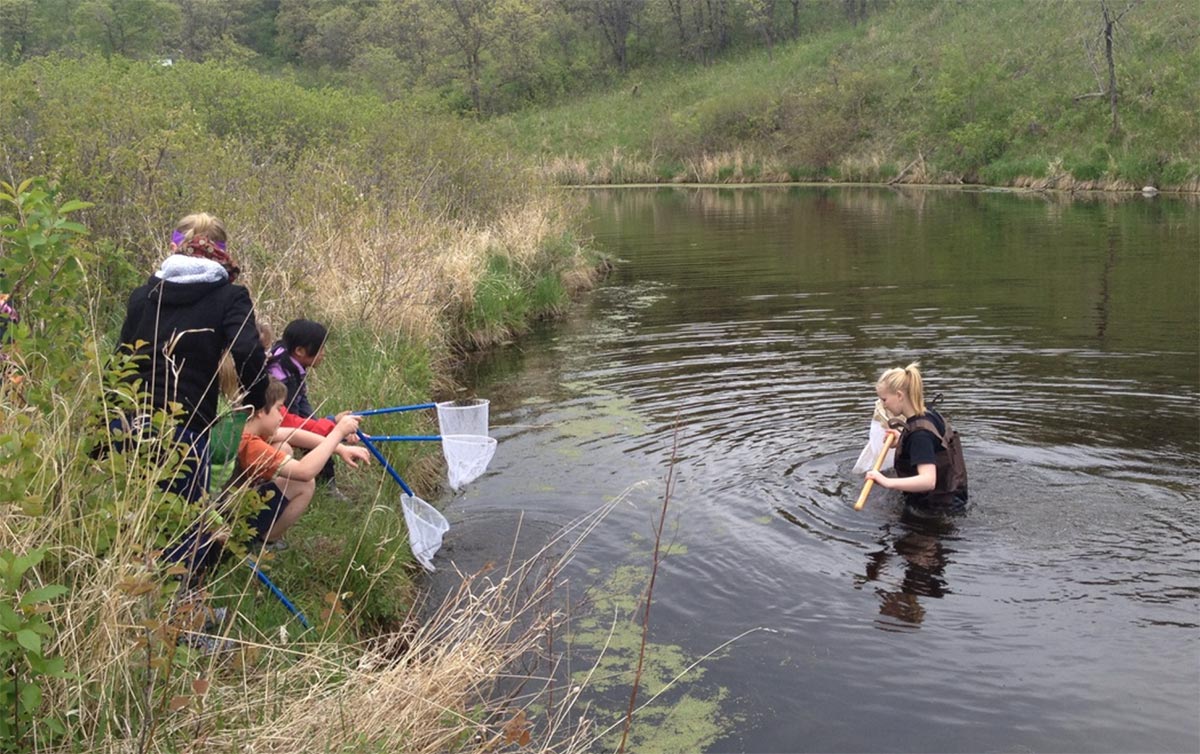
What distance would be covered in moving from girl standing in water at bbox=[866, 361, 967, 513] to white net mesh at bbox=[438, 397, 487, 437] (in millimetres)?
2747

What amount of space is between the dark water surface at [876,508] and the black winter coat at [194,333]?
2059 mm

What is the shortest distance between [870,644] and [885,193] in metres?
35.3

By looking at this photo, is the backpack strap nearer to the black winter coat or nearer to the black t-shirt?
the black t-shirt

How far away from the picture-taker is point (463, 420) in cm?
738

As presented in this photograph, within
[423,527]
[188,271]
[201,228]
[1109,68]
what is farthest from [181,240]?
[1109,68]

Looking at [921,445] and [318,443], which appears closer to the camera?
[318,443]

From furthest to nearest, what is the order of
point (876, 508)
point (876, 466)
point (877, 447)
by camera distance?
point (877, 447), point (876, 508), point (876, 466)

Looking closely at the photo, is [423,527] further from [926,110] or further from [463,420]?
[926,110]

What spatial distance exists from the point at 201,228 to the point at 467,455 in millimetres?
2510

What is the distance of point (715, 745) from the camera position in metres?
5.24

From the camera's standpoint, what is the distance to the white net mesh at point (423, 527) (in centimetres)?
706

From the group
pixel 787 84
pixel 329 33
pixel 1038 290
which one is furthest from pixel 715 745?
pixel 329 33

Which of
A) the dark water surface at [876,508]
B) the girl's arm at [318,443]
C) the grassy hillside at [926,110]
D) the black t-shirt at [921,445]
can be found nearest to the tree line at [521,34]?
the grassy hillside at [926,110]

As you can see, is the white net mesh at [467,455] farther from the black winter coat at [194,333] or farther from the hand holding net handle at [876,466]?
the hand holding net handle at [876,466]
